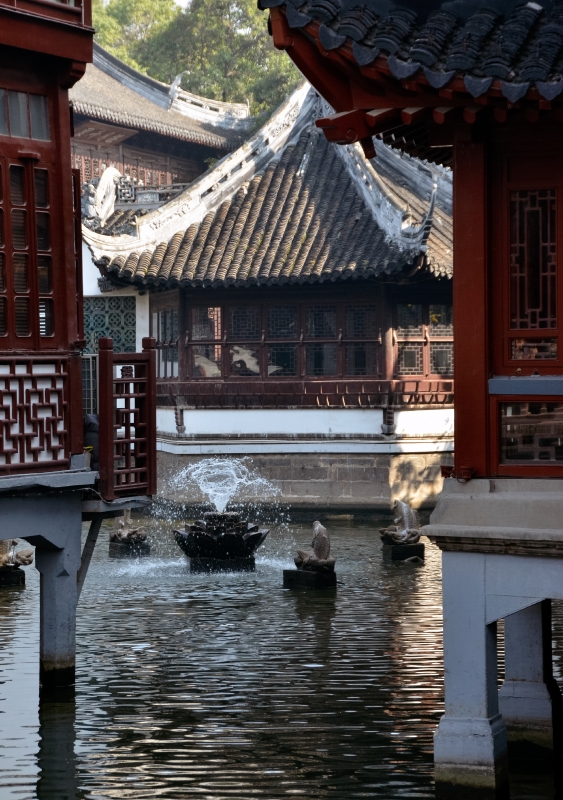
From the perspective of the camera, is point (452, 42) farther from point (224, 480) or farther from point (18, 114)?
point (224, 480)

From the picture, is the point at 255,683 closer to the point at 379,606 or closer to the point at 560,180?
the point at 379,606

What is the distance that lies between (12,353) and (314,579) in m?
7.44

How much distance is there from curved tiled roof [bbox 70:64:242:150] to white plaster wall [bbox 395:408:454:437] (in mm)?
12139

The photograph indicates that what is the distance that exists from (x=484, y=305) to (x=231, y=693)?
5.03 m

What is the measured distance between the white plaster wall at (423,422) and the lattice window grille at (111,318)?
6.36 m

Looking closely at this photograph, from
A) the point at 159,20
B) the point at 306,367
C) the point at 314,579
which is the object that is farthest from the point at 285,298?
the point at 159,20

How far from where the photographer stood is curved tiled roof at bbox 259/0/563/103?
305 inches

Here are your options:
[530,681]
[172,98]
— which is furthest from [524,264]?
[172,98]

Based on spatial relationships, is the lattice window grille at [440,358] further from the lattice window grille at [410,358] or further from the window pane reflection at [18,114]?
the window pane reflection at [18,114]

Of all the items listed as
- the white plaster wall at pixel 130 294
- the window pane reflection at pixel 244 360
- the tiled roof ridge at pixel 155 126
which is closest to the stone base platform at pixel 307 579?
the window pane reflection at pixel 244 360

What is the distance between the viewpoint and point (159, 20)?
179 ft

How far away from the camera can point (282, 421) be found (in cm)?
2662

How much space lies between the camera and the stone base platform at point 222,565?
1925cm

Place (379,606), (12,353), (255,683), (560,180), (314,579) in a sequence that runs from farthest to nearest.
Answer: (314,579), (379,606), (255,683), (12,353), (560,180)
